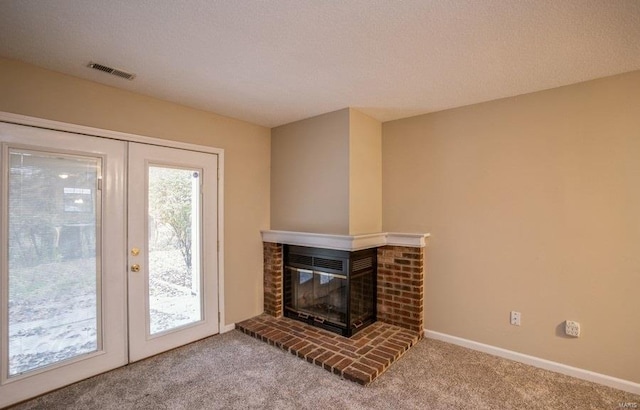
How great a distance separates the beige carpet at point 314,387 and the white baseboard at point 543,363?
0.20 feet

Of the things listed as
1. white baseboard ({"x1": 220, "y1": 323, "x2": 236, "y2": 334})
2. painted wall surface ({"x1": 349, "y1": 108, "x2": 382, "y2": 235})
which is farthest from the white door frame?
painted wall surface ({"x1": 349, "y1": 108, "x2": 382, "y2": 235})

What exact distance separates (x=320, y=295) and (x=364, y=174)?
1477 mm

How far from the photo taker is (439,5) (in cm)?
154

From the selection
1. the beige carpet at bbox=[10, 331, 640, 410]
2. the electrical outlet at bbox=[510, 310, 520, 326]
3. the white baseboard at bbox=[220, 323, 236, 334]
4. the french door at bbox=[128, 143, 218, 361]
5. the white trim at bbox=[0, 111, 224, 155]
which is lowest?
the beige carpet at bbox=[10, 331, 640, 410]

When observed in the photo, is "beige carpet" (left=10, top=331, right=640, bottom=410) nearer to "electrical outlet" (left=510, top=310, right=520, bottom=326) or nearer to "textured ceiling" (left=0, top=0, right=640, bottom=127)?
"electrical outlet" (left=510, top=310, right=520, bottom=326)

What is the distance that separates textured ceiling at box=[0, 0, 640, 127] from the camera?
157cm

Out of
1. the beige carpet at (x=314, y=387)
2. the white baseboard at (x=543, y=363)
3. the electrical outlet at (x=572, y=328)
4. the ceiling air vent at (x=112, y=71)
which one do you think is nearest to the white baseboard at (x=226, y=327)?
the beige carpet at (x=314, y=387)

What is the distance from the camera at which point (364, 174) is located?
10.8ft

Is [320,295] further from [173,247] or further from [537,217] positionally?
[537,217]

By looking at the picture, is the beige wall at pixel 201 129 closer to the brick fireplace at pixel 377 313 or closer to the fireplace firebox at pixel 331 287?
the brick fireplace at pixel 377 313

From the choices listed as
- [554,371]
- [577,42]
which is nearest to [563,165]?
[577,42]

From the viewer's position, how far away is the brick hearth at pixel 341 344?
8.16ft

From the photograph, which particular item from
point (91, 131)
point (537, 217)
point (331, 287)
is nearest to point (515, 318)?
point (537, 217)

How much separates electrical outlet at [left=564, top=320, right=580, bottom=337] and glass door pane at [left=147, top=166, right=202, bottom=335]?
11.2ft
